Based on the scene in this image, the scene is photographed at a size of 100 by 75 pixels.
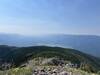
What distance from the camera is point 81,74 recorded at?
25.4 m

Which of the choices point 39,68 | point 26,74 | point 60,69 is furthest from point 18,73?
point 60,69

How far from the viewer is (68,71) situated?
25.8 meters

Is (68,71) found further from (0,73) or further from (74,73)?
(0,73)

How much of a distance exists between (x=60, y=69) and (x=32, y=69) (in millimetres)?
2782

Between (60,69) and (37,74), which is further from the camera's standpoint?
(60,69)

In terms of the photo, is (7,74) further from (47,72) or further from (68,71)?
(68,71)

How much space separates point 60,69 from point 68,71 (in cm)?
109

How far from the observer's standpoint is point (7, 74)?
24.8m

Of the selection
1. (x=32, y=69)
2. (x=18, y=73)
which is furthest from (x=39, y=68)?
(x=18, y=73)

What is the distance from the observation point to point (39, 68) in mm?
26656

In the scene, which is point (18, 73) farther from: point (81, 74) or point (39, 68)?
point (81, 74)

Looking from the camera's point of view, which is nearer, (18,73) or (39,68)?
(18,73)

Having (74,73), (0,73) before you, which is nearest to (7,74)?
(0,73)

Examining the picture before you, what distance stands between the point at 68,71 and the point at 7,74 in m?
5.70
